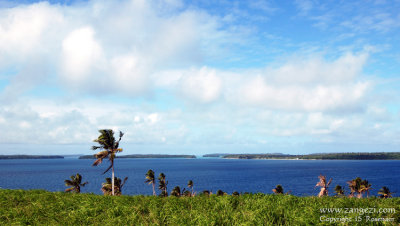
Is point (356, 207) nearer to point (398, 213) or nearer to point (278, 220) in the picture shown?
point (398, 213)

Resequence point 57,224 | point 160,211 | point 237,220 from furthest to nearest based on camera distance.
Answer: point 160,211 → point 57,224 → point 237,220

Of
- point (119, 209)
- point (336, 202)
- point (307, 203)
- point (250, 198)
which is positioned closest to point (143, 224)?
point (119, 209)

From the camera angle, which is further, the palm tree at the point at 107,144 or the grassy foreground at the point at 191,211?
the palm tree at the point at 107,144

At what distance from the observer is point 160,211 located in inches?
418

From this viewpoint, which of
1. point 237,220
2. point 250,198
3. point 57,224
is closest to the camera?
point 237,220

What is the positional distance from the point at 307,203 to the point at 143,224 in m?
6.38

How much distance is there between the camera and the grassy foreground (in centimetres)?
906

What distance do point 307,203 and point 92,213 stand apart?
8.63 metres

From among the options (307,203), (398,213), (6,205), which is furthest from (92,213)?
(398,213)

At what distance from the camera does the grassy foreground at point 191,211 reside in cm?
906

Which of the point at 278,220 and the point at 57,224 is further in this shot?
the point at 57,224

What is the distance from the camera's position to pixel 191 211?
1025 cm

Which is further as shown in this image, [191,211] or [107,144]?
[107,144]

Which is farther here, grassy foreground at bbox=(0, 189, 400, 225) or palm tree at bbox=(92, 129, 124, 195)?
palm tree at bbox=(92, 129, 124, 195)
